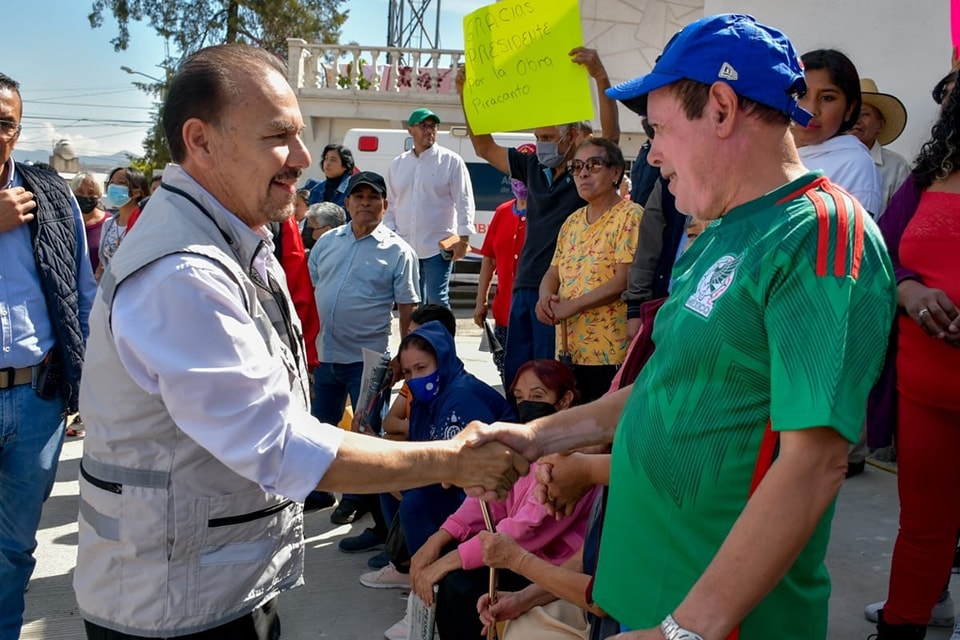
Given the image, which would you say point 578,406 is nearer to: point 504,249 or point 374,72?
point 504,249

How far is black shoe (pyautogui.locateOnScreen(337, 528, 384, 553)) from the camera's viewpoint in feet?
15.6

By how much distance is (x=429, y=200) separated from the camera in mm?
7988

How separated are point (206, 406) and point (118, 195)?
6818mm

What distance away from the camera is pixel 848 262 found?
1.37 meters

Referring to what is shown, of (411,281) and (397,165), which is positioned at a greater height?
(397,165)

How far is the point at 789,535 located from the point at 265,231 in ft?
4.80

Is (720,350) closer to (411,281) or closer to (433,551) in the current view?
(433,551)

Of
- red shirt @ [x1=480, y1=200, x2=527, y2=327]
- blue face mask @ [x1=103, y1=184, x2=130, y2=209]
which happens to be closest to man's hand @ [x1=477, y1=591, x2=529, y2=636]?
red shirt @ [x1=480, y1=200, x2=527, y2=327]

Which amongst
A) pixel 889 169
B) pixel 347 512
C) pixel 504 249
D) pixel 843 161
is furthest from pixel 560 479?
pixel 504 249

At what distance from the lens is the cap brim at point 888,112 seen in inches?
166

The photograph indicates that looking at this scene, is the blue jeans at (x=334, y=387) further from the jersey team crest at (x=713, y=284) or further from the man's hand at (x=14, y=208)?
the jersey team crest at (x=713, y=284)

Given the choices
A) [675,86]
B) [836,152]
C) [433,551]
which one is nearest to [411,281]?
[433,551]

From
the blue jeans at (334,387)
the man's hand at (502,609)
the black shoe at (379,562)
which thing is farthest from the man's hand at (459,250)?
the man's hand at (502,609)

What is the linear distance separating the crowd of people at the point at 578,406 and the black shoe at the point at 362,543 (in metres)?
1.05
